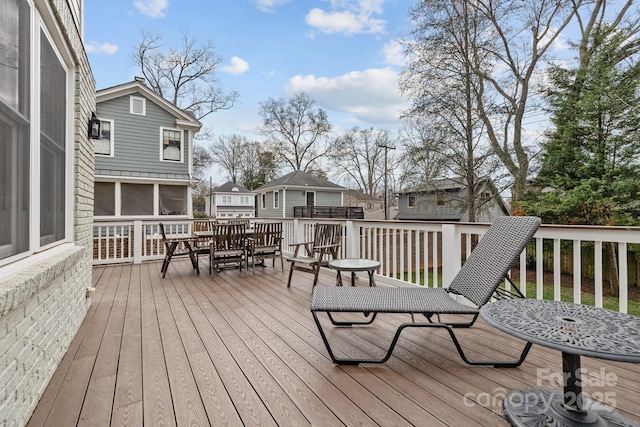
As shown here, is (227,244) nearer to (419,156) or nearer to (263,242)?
(263,242)

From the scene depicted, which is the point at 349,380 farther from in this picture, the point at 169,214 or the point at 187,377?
the point at 169,214

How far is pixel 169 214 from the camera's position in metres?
11.9

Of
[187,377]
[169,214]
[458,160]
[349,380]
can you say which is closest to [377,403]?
[349,380]

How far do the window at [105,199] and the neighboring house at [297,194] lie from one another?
10439mm

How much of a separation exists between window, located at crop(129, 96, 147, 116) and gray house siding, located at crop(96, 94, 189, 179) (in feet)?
0.30

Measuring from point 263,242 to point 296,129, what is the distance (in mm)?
21275

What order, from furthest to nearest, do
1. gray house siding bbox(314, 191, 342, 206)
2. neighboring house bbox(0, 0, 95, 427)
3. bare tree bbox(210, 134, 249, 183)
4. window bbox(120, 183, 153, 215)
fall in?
bare tree bbox(210, 134, 249, 183) → gray house siding bbox(314, 191, 342, 206) → window bbox(120, 183, 153, 215) → neighboring house bbox(0, 0, 95, 427)

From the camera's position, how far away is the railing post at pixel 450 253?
3305 mm

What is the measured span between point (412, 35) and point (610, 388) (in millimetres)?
11808

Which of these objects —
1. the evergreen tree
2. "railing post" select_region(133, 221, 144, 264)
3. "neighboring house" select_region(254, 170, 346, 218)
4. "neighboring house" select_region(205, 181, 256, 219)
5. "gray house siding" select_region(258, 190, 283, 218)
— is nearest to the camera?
"railing post" select_region(133, 221, 144, 264)

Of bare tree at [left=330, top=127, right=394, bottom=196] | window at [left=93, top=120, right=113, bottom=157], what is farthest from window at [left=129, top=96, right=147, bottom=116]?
bare tree at [left=330, top=127, right=394, bottom=196]

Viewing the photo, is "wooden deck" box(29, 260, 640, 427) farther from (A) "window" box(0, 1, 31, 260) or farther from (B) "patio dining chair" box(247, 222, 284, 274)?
(B) "patio dining chair" box(247, 222, 284, 274)

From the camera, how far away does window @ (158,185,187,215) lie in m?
11.7

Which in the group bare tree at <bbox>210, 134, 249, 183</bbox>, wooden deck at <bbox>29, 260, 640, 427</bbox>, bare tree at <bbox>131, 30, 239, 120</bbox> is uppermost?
bare tree at <bbox>131, 30, 239, 120</bbox>
